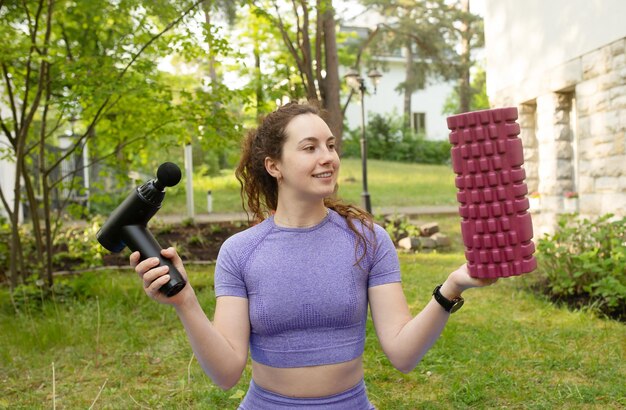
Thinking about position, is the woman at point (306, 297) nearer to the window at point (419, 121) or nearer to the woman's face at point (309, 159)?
the woman's face at point (309, 159)

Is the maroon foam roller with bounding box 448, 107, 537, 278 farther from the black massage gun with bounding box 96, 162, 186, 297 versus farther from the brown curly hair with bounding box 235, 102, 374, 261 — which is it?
the black massage gun with bounding box 96, 162, 186, 297

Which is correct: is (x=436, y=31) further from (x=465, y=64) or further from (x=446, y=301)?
(x=446, y=301)

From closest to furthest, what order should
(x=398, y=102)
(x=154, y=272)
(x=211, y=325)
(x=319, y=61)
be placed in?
(x=154, y=272), (x=211, y=325), (x=319, y=61), (x=398, y=102)

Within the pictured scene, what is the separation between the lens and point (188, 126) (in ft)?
22.4

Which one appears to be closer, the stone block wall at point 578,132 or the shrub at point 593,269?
the shrub at point 593,269

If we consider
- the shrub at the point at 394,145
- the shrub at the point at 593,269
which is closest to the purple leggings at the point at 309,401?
the shrub at the point at 593,269

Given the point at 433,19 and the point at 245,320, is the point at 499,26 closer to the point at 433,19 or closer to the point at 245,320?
the point at 245,320

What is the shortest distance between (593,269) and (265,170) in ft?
13.4

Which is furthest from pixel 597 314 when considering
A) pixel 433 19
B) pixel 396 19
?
pixel 396 19

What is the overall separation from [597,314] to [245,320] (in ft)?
13.7

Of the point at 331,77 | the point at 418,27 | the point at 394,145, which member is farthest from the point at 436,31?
the point at 331,77

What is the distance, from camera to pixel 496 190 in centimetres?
160

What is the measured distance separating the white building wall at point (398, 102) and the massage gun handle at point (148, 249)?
30553mm

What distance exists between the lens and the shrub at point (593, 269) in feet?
17.6
